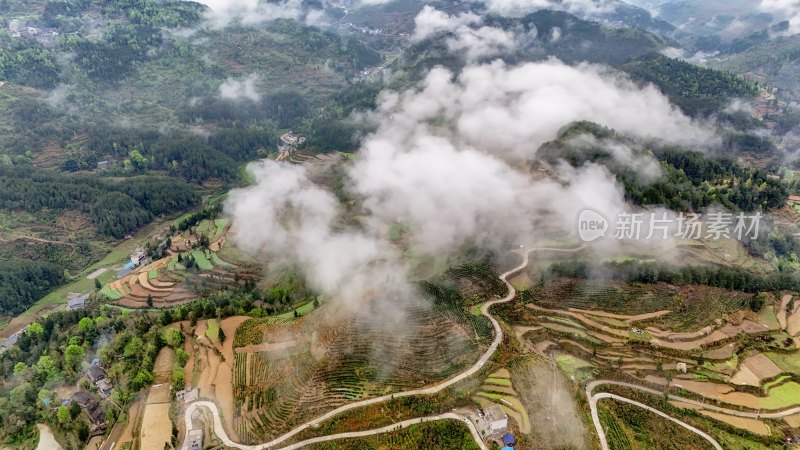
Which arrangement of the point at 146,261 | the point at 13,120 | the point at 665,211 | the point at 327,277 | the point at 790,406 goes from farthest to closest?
the point at 13,120
the point at 146,261
the point at 665,211
the point at 327,277
the point at 790,406

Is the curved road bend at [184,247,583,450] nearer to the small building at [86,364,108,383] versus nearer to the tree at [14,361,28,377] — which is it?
the small building at [86,364,108,383]

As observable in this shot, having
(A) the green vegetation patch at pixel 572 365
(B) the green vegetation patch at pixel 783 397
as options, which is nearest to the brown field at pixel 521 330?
(A) the green vegetation patch at pixel 572 365

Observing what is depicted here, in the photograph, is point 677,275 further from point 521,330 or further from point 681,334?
point 521,330

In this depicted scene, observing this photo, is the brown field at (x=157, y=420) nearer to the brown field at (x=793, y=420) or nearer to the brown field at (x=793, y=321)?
the brown field at (x=793, y=420)

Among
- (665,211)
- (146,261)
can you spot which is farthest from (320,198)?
(665,211)

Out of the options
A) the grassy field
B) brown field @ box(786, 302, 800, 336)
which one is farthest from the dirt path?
brown field @ box(786, 302, 800, 336)

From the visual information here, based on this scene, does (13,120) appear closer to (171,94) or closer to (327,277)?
(171,94)
